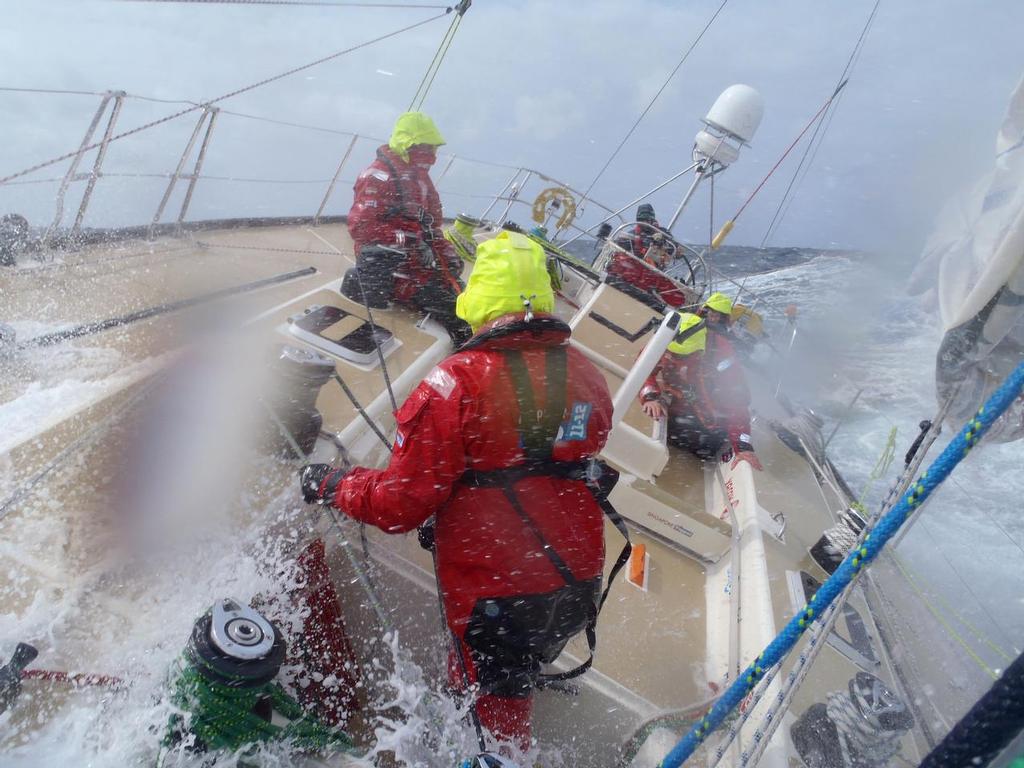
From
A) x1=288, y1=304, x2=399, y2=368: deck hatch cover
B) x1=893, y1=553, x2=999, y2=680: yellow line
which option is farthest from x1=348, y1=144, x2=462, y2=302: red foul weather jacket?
x1=893, y1=553, x2=999, y2=680: yellow line

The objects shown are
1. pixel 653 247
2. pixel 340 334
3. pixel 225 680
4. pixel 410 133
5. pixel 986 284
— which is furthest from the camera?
pixel 653 247

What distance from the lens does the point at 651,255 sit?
251 inches

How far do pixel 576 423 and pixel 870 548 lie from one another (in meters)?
0.84

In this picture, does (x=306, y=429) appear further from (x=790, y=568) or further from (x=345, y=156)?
(x=345, y=156)

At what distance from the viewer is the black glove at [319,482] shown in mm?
1912

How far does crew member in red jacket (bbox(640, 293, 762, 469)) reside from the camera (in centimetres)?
391

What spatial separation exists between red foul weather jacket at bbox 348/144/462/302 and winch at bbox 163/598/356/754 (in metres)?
2.59

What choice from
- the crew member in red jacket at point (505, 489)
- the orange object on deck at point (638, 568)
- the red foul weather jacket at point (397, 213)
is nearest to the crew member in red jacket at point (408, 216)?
the red foul weather jacket at point (397, 213)

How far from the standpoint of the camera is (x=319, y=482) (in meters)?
1.94

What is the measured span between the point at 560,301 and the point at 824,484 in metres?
2.50

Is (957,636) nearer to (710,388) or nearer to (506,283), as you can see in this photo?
(710,388)

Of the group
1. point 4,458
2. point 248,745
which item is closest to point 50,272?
point 4,458

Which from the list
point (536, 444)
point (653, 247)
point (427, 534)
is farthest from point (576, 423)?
point (653, 247)

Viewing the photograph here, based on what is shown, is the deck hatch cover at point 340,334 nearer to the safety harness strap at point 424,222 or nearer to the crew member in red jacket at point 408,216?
the crew member in red jacket at point 408,216
